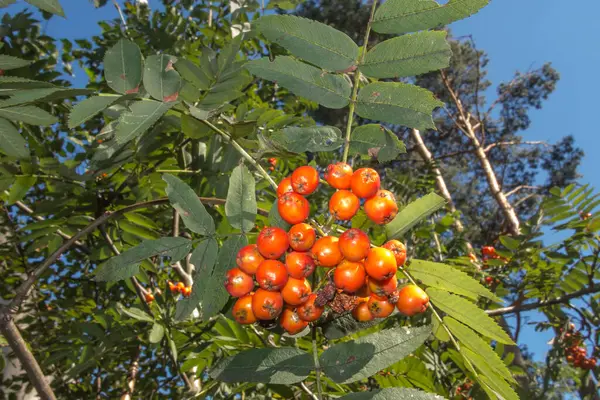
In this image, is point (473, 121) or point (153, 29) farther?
point (473, 121)

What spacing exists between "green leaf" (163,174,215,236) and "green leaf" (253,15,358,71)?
1.72ft

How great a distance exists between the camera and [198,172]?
251 cm

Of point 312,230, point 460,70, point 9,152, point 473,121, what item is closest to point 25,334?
point 9,152

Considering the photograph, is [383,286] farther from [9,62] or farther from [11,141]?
[9,62]

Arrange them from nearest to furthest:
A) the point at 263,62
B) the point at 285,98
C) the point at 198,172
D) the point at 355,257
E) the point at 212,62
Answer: the point at 355,257, the point at 263,62, the point at 212,62, the point at 198,172, the point at 285,98

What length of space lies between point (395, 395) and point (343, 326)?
13.0 inches

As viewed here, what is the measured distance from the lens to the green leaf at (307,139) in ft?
4.37

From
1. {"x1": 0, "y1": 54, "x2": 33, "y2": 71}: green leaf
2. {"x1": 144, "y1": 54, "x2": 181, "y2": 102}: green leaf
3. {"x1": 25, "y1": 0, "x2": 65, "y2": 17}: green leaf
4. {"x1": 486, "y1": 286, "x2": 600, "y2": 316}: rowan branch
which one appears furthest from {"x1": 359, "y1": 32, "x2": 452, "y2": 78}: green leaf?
{"x1": 486, "y1": 286, "x2": 600, "y2": 316}: rowan branch

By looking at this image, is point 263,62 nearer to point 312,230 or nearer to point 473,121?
point 312,230

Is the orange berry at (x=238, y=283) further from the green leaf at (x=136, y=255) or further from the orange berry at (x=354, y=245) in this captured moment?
the orange berry at (x=354, y=245)

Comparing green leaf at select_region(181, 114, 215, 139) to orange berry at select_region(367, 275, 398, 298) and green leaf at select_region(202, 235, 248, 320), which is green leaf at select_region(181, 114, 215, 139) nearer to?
green leaf at select_region(202, 235, 248, 320)

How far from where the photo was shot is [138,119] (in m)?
1.23

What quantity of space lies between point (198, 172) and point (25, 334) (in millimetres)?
2588

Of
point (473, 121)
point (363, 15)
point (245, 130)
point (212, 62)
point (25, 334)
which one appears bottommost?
point (25, 334)
